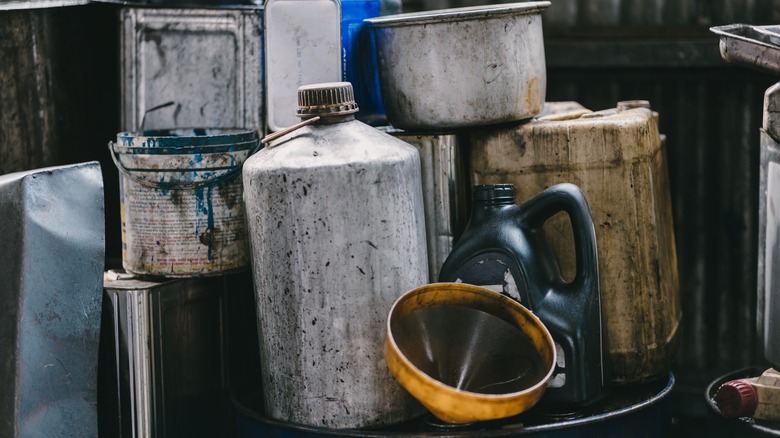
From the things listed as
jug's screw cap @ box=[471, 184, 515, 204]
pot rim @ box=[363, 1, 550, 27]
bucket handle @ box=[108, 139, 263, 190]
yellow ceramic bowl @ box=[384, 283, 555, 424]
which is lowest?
yellow ceramic bowl @ box=[384, 283, 555, 424]

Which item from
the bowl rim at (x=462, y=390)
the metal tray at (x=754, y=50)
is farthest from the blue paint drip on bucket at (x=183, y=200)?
the metal tray at (x=754, y=50)

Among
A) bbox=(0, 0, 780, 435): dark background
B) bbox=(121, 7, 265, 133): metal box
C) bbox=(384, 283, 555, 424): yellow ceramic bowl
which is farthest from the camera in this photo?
bbox=(0, 0, 780, 435): dark background

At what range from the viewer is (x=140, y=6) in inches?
112

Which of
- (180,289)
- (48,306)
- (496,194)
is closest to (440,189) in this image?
(496,194)

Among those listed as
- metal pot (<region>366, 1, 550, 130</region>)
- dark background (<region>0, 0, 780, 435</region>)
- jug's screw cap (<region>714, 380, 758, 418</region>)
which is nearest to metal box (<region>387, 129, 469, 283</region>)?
metal pot (<region>366, 1, 550, 130</region>)

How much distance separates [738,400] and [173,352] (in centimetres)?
137

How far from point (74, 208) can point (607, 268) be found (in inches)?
51.5

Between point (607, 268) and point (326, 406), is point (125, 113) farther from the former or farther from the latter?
point (607, 268)

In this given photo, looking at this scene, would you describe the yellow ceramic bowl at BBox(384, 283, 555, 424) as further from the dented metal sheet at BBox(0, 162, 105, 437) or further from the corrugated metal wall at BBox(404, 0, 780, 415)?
the corrugated metal wall at BBox(404, 0, 780, 415)

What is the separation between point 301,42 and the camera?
261 cm

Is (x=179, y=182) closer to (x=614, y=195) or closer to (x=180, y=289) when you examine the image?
(x=180, y=289)

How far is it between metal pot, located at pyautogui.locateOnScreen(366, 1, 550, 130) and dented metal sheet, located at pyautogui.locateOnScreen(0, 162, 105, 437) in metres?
0.84

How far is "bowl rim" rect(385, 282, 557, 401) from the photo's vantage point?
1.93 m

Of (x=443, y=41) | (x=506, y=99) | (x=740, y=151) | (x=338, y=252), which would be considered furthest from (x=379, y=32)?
(x=740, y=151)
